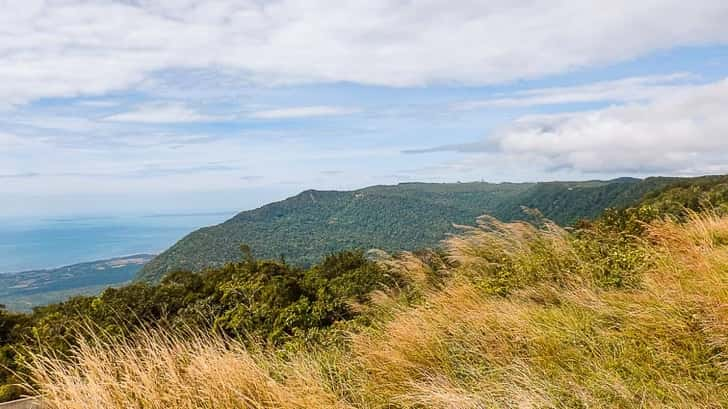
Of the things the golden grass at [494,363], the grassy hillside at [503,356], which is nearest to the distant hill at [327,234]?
the grassy hillside at [503,356]

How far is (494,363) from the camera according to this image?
3.28 m

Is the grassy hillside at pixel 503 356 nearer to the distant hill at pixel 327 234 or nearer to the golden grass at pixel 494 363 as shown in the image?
the golden grass at pixel 494 363

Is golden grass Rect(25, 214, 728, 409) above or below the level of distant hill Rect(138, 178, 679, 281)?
above

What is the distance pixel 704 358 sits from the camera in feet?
9.27

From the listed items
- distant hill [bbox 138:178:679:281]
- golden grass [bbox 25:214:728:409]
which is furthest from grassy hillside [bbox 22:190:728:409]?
distant hill [bbox 138:178:679:281]

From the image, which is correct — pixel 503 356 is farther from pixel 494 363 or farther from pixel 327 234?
pixel 327 234

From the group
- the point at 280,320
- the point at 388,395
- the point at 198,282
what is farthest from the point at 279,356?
the point at 198,282

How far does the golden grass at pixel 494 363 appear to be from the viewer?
2652mm

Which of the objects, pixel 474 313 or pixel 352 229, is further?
pixel 352 229

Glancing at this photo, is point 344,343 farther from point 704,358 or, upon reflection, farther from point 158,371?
point 704,358

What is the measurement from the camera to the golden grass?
2.65 m

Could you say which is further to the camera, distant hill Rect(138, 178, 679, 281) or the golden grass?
distant hill Rect(138, 178, 679, 281)

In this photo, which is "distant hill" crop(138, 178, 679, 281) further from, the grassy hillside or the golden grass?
the golden grass

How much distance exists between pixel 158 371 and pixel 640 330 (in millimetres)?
3298
